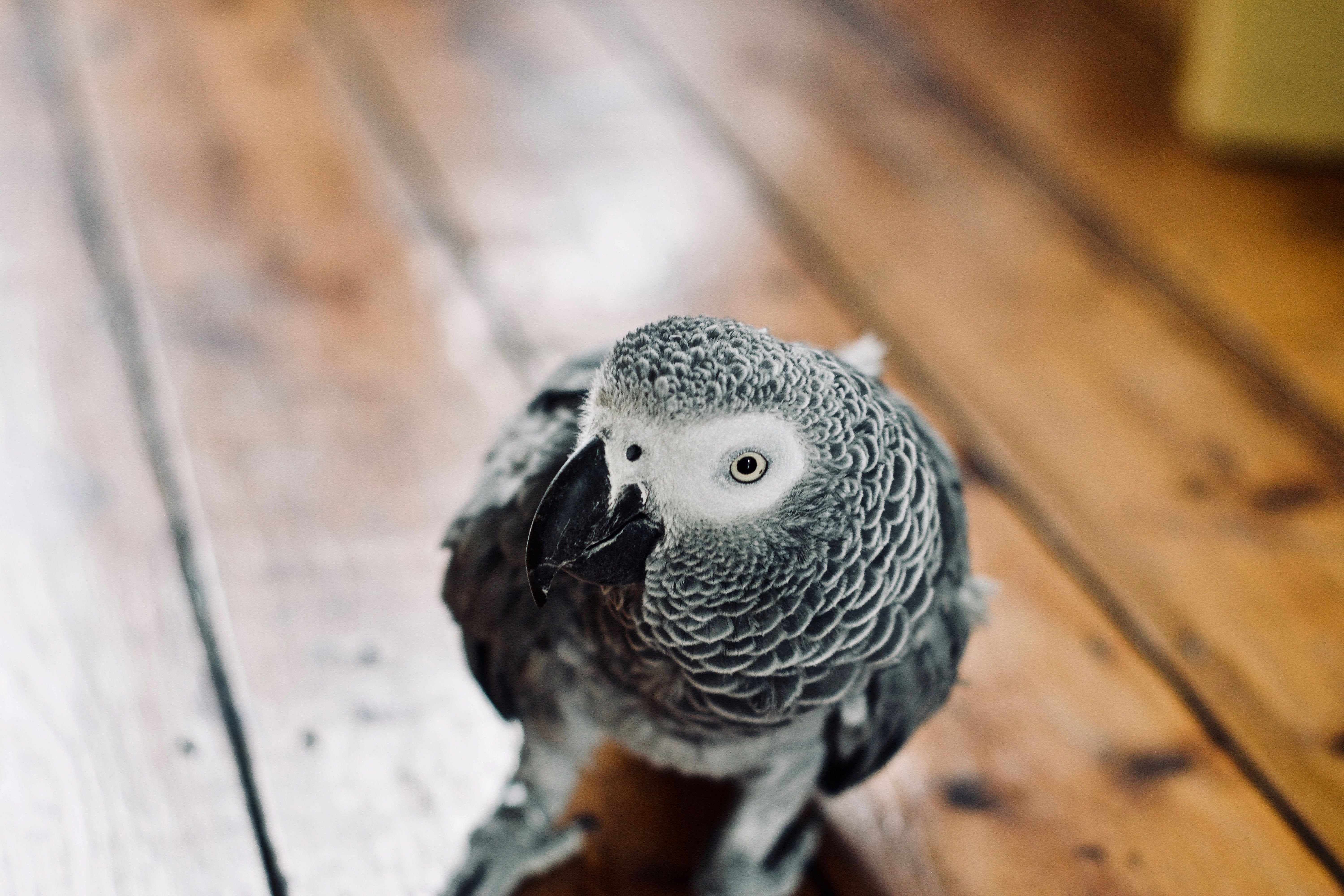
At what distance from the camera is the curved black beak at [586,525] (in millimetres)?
490

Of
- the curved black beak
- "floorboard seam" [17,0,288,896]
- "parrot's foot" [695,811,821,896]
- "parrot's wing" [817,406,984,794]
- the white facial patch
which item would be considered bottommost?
"parrot's foot" [695,811,821,896]

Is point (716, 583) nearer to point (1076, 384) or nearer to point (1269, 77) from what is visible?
point (1076, 384)

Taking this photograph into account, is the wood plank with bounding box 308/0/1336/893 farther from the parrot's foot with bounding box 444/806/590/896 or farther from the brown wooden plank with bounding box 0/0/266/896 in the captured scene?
the brown wooden plank with bounding box 0/0/266/896

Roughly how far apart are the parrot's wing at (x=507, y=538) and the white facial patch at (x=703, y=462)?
0.10m

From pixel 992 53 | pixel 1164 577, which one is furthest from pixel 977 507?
pixel 992 53

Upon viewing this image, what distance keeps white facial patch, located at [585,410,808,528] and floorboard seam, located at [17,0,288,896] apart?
1.22 feet

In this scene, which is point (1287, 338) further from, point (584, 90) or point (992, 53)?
point (584, 90)

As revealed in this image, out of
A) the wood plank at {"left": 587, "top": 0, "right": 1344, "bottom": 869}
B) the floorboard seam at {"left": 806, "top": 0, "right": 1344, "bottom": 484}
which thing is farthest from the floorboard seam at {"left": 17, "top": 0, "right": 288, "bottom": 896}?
the floorboard seam at {"left": 806, "top": 0, "right": 1344, "bottom": 484}

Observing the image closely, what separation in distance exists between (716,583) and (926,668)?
0.53 ft

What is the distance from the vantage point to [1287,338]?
103 centimetres

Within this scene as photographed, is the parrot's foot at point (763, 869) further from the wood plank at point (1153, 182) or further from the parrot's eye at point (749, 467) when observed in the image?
the wood plank at point (1153, 182)

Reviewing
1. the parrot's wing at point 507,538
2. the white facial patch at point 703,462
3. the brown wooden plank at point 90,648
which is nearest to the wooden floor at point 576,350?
the brown wooden plank at point 90,648

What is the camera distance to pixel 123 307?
1.03 m

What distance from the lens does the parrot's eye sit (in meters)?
0.48
